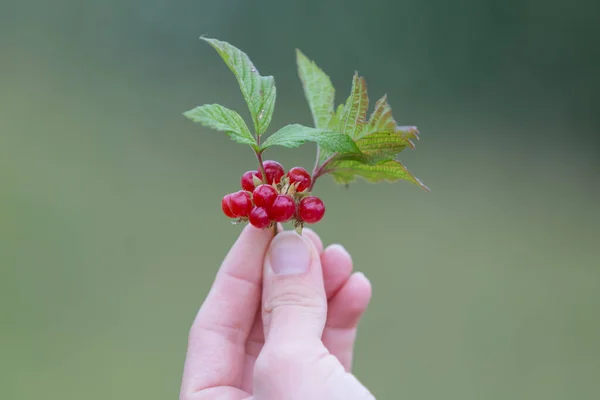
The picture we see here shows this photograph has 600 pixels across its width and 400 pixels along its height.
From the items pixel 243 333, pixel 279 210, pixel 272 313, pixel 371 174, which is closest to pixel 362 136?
pixel 371 174

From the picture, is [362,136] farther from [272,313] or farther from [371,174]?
[272,313]

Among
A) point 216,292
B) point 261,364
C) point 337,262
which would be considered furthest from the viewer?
point 337,262

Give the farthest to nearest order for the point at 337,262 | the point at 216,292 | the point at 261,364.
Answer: the point at 337,262 < the point at 216,292 < the point at 261,364

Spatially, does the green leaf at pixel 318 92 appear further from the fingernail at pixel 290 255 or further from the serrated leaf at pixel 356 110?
the fingernail at pixel 290 255

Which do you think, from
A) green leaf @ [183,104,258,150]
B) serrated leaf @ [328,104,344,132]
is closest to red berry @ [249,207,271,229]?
green leaf @ [183,104,258,150]

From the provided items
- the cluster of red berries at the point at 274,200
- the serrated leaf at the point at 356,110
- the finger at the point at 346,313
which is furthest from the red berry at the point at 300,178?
the finger at the point at 346,313

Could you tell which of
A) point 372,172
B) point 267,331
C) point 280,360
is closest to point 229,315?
point 267,331

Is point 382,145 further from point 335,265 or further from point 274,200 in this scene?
point 335,265

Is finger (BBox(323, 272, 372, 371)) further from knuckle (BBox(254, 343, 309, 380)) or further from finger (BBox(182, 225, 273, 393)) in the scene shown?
knuckle (BBox(254, 343, 309, 380))
